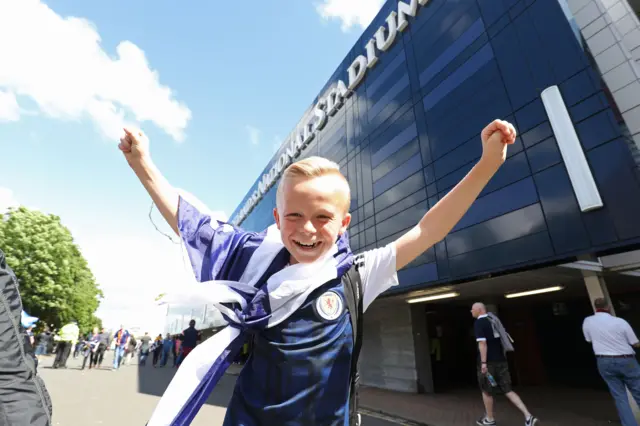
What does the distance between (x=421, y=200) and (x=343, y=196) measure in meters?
11.4

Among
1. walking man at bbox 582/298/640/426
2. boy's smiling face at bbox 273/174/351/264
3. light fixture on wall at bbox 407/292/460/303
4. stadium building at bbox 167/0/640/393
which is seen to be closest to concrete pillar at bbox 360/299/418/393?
stadium building at bbox 167/0/640/393

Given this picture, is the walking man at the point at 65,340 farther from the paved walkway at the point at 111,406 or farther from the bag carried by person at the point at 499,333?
the bag carried by person at the point at 499,333

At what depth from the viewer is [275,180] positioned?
25094 mm

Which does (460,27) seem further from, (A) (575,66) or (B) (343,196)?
(B) (343,196)

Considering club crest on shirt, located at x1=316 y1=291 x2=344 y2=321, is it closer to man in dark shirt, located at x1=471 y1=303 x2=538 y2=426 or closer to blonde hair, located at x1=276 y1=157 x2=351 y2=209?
blonde hair, located at x1=276 y1=157 x2=351 y2=209

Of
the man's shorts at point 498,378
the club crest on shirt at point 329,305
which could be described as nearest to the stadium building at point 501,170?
the man's shorts at point 498,378

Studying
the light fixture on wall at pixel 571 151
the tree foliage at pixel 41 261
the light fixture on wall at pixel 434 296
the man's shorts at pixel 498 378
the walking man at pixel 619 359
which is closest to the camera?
the walking man at pixel 619 359

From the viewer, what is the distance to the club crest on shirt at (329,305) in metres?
1.20

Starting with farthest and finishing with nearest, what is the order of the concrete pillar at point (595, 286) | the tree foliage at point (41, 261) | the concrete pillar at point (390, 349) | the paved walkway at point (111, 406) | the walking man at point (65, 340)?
1. the tree foliage at point (41, 261)
2. the walking man at point (65, 340)
3. the concrete pillar at point (390, 349)
4. the concrete pillar at point (595, 286)
5. the paved walkway at point (111, 406)

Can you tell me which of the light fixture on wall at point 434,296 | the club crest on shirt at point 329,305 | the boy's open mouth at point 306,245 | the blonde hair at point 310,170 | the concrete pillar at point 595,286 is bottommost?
the club crest on shirt at point 329,305

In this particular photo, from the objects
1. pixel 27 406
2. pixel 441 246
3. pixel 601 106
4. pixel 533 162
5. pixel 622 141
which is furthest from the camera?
pixel 441 246

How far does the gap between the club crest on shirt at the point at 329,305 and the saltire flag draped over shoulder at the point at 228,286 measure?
0.20ft

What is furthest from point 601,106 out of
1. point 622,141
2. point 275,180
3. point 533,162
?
point 275,180

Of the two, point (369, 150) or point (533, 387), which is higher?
point (369, 150)
